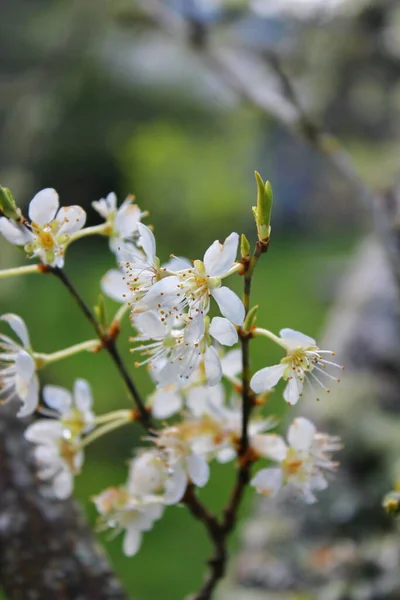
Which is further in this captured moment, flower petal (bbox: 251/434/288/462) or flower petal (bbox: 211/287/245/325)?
flower petal (bbox: 251/434/288/462)

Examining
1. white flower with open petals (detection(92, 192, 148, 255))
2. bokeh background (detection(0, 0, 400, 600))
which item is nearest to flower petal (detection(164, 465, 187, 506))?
white flower with open petals (detection(92, 192, 148, 255))

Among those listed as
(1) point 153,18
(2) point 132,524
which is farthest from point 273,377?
(1) point 153,18

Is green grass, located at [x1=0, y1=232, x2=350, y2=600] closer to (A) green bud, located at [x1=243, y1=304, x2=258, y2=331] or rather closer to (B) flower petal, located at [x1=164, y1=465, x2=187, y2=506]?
(B) flower petal, located at [x1=164, y1=465, x2=187, y2=506]

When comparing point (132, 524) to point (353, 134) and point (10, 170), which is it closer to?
point (10, 170)

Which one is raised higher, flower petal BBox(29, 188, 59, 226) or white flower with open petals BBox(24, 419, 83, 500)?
flower petal BBox(29, 188, 59, 226)

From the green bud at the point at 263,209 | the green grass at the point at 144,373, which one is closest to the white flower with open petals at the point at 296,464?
the green bud at the point at 263,209
